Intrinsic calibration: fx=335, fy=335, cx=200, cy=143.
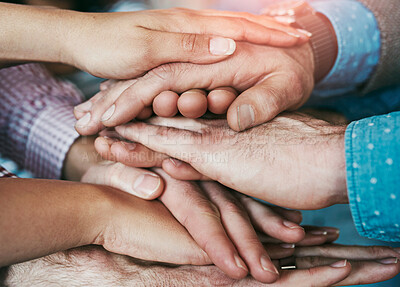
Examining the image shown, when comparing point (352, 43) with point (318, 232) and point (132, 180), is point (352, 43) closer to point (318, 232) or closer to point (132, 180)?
point (318, 232)

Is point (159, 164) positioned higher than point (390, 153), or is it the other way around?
point (390, 153)

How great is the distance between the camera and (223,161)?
2.03 feet

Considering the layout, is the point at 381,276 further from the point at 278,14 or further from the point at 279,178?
the point at 278,14

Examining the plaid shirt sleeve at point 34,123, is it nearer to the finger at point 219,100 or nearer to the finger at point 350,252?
the finger at point 219,100

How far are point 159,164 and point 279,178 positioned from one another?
278mm

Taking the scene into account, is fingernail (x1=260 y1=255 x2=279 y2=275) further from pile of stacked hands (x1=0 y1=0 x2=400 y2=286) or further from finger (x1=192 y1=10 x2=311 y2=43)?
finger (x1=192 y1=10 x2=311 y2=43)

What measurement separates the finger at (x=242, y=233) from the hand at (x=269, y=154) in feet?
0.23

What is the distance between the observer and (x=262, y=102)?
0.65 m

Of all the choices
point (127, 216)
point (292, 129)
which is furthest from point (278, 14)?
point (127, 216)

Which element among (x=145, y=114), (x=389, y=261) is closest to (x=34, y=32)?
(x=145, y=114)

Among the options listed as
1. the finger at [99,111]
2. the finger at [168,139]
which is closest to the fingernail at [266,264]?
the finger at [168,139]

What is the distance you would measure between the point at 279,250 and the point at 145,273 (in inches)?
10.3

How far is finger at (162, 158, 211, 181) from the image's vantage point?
689 mm

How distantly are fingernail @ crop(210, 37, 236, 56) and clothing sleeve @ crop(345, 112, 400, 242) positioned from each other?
32cm
